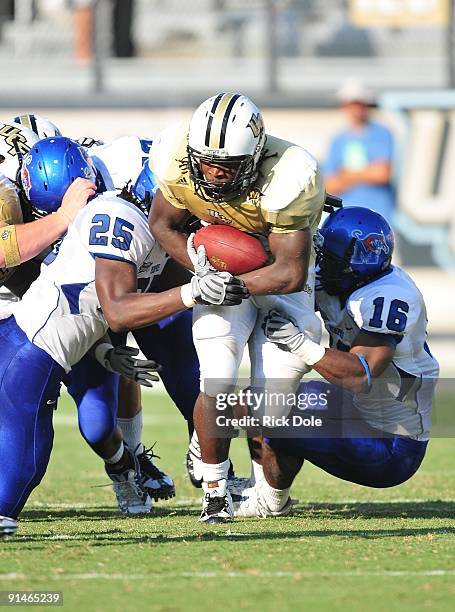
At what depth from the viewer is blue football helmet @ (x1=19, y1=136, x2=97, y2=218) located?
221 inches

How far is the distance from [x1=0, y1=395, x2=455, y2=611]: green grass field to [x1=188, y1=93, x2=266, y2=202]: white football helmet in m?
1.42

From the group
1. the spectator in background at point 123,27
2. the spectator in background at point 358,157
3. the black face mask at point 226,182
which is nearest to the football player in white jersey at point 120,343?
the black face mask at point 226,182

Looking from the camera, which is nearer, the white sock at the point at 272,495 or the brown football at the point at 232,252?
the brown football at the point at 232,252

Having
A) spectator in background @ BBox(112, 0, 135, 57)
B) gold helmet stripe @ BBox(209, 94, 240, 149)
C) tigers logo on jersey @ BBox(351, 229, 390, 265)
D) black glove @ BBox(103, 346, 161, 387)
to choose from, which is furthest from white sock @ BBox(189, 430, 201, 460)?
spectator in background @ BBox(112, 0, 135, 57)

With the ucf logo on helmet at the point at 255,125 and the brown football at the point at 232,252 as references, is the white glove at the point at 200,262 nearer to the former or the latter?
the brown football at the point at 232,252

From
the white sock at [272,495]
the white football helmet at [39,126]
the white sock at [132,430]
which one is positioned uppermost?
the white football helmet at [39,126]

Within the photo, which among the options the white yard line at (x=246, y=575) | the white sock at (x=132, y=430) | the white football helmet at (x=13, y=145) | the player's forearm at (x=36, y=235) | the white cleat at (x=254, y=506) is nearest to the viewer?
the white yard line at (x=246, y=575)

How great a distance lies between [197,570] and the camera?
4.21m

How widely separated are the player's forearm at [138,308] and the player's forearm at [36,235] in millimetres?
511

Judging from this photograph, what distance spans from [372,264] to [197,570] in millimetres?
1951

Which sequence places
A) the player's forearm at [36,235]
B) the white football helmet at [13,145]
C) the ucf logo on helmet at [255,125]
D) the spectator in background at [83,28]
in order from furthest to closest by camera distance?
the spectator in background at [83,28] → the white football helmet at [13,145] → the player's forearm at [36,235] → the ucf logo on helmet at [255,125]

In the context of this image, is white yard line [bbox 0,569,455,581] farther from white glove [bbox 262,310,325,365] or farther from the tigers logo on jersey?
the tigers logo on jersey

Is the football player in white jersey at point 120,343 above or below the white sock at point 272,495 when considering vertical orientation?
above

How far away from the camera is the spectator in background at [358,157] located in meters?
12.6
